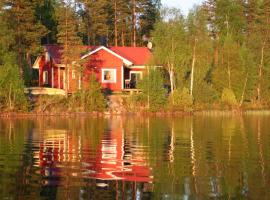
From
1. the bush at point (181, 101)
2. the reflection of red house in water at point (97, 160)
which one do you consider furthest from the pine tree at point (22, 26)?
the reflection of red house in water at point (97, 160)

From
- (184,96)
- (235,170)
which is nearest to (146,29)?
(184,96)

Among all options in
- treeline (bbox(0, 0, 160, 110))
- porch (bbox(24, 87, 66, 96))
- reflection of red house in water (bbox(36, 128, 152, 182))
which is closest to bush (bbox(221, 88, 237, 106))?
treeline (bbox(0, 0, 160, 110))

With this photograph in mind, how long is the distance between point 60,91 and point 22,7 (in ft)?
27.6

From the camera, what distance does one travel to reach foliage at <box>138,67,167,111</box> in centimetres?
4725

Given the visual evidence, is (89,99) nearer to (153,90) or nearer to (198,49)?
(153,90)

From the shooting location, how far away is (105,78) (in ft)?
167

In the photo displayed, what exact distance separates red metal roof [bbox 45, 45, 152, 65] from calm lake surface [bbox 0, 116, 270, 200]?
70.9 ft

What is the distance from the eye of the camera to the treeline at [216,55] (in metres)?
49.9

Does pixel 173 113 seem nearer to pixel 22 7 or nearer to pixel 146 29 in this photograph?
pixel 22 7

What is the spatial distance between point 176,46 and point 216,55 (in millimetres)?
8032

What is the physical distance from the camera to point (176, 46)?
49.7m

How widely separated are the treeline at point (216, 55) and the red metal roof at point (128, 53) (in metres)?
2.96

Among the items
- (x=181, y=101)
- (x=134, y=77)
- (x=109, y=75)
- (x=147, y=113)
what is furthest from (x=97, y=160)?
(x=134, y=77)

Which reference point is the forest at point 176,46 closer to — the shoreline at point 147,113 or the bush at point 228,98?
the bush at point 228,98
